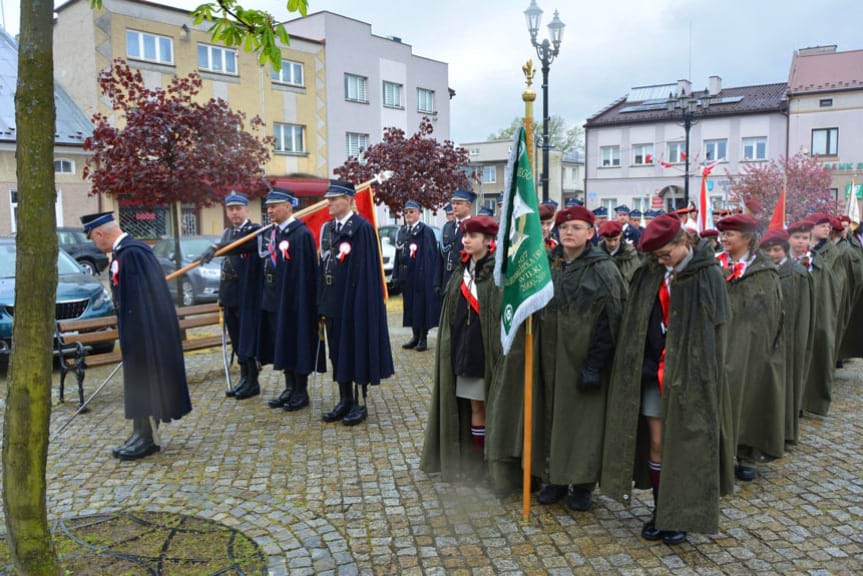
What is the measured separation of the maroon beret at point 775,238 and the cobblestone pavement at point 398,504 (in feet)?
6.16

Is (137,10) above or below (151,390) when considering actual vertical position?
above

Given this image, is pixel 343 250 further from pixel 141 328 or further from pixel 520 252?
pixel 520 252

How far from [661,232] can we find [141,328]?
169 inches

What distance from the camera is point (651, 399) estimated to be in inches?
171

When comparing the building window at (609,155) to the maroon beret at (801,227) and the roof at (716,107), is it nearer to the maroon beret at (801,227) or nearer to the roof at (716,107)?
the roof at (716,107)

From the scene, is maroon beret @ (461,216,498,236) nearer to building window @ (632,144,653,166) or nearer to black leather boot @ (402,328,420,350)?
black leather boot @ (402,328,420,350)

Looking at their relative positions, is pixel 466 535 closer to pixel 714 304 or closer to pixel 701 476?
pixel 701 476

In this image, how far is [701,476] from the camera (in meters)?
4.13

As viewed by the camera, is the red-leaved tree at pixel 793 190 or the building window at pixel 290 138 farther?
the building window at pixel 290 138

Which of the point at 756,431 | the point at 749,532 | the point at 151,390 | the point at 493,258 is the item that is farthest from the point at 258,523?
the point at 756,431

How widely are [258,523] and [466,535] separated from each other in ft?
4.69

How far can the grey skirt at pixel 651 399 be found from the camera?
4.31 m

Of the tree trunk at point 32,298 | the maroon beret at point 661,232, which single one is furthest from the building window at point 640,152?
the tree trunk at point 32,298

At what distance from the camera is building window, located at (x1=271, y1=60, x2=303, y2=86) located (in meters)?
31.8
